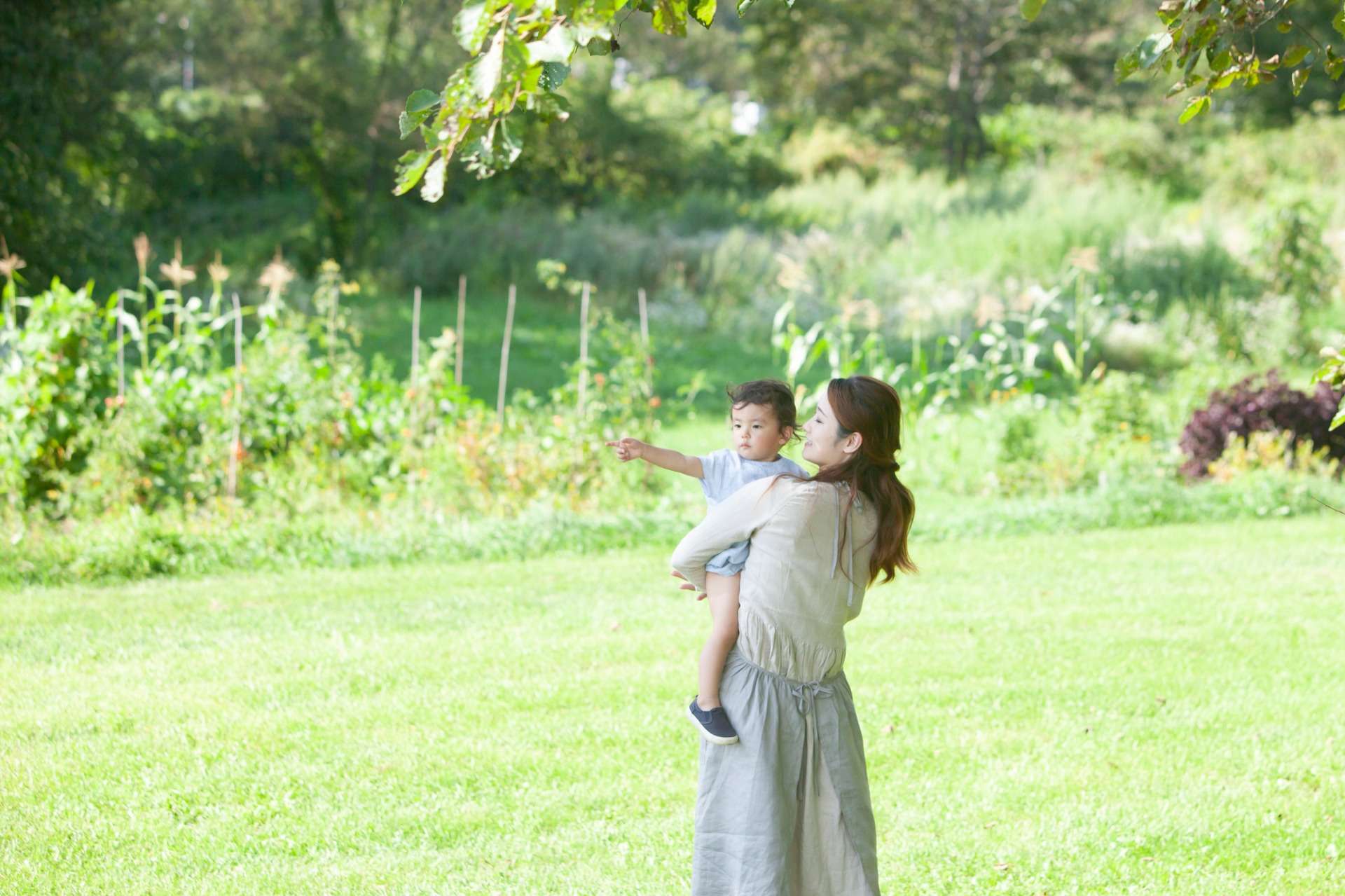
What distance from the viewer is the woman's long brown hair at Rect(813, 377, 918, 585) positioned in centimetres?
237

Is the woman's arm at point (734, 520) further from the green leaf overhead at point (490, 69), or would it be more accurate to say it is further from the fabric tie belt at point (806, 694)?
the green leaf overhead at point (490, 69)

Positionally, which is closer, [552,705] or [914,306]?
[552,705]

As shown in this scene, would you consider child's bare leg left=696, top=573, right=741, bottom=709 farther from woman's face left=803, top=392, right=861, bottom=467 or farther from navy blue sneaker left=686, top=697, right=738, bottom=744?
woman's face left=803, top=392, right=861, bottom=467

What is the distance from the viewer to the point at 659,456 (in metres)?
2.64

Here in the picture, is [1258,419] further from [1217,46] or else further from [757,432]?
[757,432]

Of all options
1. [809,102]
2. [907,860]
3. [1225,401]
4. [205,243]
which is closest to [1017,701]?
[907,860]

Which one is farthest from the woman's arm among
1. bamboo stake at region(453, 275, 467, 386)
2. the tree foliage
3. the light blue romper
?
bamboo stake at region(453, 275, 467, 386)

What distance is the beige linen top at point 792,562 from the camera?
236cm

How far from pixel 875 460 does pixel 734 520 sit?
0.28 m

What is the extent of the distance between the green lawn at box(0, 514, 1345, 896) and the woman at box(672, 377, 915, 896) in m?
0.85

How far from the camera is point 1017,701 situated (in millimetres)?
4508

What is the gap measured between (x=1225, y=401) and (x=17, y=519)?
22.7 feet

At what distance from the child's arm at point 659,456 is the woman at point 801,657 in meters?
0.23

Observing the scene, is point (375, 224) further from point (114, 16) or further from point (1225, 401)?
point (1225, 401)
